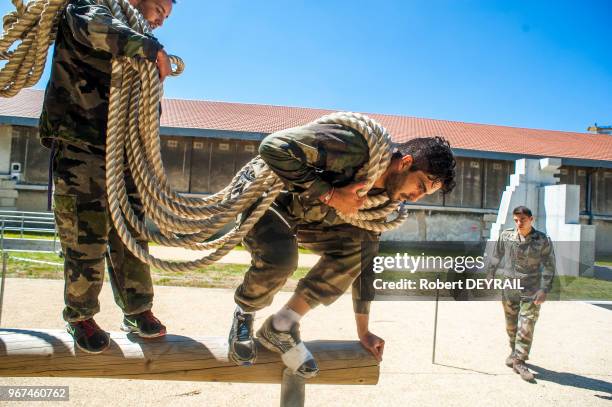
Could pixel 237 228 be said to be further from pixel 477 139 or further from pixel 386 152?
pixel 477 139

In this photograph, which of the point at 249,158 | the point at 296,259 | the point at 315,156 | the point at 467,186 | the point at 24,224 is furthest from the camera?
the point at 467,186

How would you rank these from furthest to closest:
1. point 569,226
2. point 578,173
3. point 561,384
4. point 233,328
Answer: point 578,173 < point 569,226 < point 561,384 < point 233,328

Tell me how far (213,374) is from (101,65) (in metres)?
1.61

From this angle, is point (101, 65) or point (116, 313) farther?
point (116, 313)

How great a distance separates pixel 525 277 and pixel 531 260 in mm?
216

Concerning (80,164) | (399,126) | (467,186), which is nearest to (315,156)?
(80,164)

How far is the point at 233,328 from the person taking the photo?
2234 millimetres

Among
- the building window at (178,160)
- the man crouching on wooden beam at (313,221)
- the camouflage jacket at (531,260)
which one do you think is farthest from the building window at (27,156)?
the man crouching on wooden beam at (313,221)

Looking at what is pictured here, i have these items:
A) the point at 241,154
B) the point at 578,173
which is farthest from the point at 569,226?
the point at 241,154

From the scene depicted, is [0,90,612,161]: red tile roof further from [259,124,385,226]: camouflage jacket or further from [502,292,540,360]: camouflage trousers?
[259,124,385,226]: camouflage jacket

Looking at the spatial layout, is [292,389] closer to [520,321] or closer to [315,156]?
[315,156]

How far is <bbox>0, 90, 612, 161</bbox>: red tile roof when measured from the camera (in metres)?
17.5

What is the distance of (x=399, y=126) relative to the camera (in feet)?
68.5

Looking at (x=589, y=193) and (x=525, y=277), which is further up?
(x=589, y=193)
